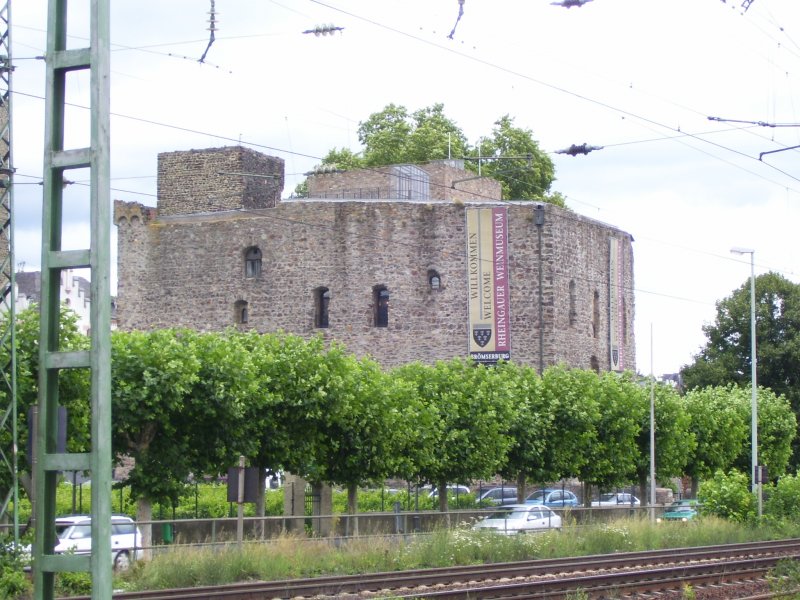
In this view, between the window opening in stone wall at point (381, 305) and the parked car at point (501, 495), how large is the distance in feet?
28.3

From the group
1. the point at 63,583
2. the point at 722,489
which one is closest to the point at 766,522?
the point at 722,489

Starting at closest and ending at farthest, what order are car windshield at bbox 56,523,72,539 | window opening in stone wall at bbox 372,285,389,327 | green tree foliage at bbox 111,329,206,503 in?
1. car windshield at bbox 56,523,72,539
2. green tree foliage at bbox 111,329,206,503
3. window opening in stone wall at bbox 372,285,389,327

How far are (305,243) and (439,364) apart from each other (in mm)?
16948

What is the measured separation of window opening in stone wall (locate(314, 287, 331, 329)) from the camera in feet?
180

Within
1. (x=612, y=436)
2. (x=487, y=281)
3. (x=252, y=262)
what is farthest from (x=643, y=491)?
(x=252, y=262)

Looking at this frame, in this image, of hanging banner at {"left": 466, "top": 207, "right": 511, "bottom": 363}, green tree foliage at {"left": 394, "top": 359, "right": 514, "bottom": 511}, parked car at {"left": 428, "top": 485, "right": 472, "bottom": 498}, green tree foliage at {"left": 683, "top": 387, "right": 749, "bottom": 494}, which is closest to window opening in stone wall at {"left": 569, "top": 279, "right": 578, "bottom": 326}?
hanging banner at {"left": 466, "top": 207, "right": 511, "bottom": 363}

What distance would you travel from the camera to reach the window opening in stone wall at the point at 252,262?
184 feet

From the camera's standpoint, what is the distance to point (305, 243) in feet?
180

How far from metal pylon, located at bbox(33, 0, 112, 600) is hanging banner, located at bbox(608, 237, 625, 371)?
52.4 m

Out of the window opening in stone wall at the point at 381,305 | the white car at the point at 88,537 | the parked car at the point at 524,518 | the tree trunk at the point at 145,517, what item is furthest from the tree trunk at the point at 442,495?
the window opening in stone wall at the point at 381,305

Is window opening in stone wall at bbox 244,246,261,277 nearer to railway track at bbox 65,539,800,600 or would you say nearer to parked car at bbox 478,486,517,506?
parked car at bbox 478,486,517,506

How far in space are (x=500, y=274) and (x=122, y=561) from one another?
30048mm

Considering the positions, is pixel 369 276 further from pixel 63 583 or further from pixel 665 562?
pixel 63 583

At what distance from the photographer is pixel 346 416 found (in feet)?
112
